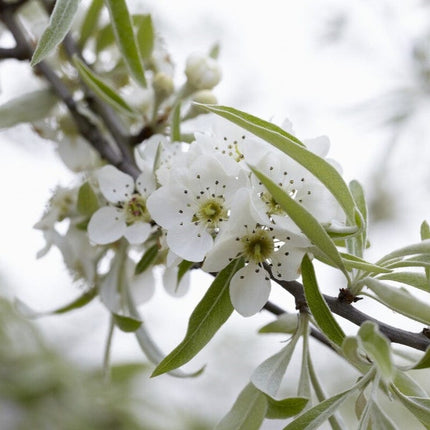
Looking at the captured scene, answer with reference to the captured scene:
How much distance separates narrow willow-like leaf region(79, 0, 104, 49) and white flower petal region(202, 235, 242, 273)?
1.88 feet

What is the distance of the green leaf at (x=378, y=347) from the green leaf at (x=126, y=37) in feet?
1.66

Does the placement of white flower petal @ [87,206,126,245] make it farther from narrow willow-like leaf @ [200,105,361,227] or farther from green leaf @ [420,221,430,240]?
green leaf @ [420,221,430,240]

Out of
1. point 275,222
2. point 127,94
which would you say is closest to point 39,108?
point 127,94

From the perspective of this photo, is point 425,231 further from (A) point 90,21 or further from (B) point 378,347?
(A) point 90,21

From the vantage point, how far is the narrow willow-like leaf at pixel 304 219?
68 cm

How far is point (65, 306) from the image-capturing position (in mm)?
1154

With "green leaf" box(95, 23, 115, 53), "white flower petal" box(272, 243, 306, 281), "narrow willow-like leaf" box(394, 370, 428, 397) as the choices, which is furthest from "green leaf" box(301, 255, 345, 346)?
"green leaf" box(95, 23, 115, 53)

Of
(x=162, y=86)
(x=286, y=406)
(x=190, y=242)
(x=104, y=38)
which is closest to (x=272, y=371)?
(x=286, y=406)

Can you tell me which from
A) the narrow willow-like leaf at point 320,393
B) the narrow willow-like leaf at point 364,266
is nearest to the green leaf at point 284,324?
the narrow willow-like leaf at point 320,393

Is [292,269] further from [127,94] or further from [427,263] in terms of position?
[127,94]

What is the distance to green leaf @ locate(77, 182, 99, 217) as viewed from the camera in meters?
1.00

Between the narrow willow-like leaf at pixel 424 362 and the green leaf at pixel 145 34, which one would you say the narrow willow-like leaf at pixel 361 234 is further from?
the green leaf at pixel 145 34

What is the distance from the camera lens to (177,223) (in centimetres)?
83

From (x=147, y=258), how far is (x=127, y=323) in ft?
0.30
